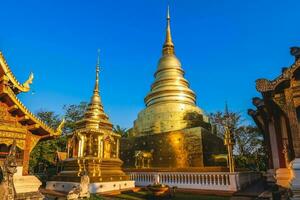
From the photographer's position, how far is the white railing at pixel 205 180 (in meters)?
12.1

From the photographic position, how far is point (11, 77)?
8.77m

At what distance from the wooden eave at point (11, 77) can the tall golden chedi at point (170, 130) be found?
11.8 meters

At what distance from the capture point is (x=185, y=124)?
2098 centimetres

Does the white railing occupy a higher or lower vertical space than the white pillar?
lower

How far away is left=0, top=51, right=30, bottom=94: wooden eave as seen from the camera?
8539 millimetres

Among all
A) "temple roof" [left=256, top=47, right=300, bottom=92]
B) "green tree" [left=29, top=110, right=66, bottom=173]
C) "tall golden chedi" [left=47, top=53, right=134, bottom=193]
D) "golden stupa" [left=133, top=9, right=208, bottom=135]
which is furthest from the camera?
"green tree" [left=29, top=110, right=66, bottom=173]

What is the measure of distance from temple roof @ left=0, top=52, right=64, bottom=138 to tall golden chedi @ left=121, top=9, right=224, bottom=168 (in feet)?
36.0

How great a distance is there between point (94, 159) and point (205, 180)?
6.88m

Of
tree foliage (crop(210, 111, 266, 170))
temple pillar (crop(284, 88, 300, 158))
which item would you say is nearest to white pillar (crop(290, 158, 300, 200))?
temple pillar (crop(284, 88, 300, 158))

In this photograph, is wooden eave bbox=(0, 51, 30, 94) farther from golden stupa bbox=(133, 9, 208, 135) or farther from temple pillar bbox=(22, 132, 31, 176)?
golden stupa bbox=(133, 9, 208, 135)

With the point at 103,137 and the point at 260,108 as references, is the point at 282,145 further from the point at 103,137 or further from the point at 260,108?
the point at 103,137

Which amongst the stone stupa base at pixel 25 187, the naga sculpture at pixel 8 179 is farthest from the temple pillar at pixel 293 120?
the stone stupa base at pixel 25 187

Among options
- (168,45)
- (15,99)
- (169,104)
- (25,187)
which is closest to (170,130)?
(169,104)

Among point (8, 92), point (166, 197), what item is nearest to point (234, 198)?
point (166, 197)
